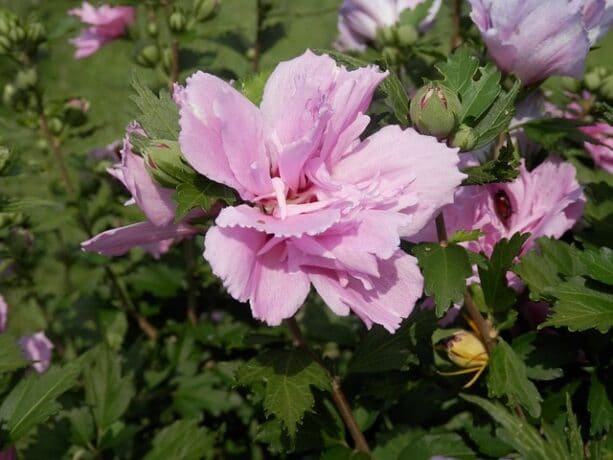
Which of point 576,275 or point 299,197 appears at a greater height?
point 299,197

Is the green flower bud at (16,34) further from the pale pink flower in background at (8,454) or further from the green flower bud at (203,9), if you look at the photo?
the pale pink flower in background at (8,454)

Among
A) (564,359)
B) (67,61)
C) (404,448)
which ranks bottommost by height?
(67,61)

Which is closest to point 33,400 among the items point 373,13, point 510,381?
point 510,381

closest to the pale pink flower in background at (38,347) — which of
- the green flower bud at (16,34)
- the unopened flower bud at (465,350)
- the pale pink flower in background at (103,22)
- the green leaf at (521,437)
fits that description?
the green flower bud at (16,34)

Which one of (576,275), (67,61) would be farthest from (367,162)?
(67,61)

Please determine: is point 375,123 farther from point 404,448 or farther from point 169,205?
point 404,448

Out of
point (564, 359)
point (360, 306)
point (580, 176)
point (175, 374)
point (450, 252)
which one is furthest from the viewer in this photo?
point (175, 374)
